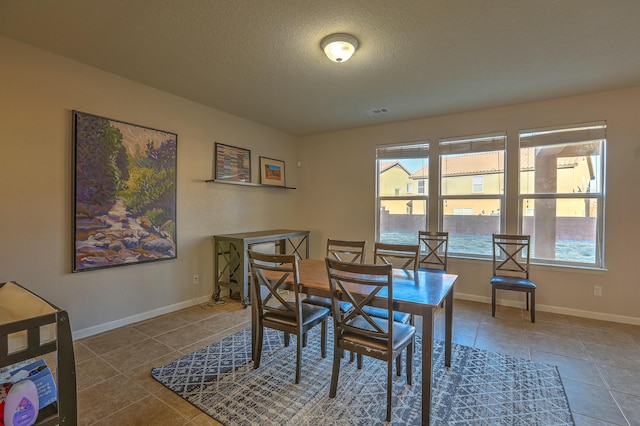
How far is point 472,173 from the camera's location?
14.0 feet

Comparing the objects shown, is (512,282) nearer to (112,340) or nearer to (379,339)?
(379,339)

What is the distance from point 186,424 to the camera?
1.79 metres

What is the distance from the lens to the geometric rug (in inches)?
73.0

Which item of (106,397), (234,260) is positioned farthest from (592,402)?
(234,260)

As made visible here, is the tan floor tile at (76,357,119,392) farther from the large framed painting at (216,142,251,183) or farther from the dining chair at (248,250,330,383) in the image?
the large framed painting at (216,142,251,183)

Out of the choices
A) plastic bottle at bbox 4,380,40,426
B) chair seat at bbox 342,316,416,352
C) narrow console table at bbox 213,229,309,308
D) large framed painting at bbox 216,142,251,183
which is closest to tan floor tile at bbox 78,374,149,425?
plastic bottle at bbox 4,380,40,426

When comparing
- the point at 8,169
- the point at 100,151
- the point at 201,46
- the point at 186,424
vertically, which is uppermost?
the point at 201,46

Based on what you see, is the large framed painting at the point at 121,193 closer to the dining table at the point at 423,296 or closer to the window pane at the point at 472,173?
the dining table at the point at 423,296

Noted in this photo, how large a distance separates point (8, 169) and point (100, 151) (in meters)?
0.69

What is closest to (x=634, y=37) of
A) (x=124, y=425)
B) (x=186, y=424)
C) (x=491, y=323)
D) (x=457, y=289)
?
(x=491, y=323)

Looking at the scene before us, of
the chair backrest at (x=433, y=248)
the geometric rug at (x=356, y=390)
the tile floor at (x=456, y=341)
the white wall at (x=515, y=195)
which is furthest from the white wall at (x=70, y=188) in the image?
the chair backrest at (x=433, y=248)

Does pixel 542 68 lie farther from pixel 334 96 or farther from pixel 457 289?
pixel 457 289

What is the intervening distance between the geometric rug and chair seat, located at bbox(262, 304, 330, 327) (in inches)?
16.6

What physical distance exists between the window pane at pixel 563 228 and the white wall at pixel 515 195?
0.15 m
